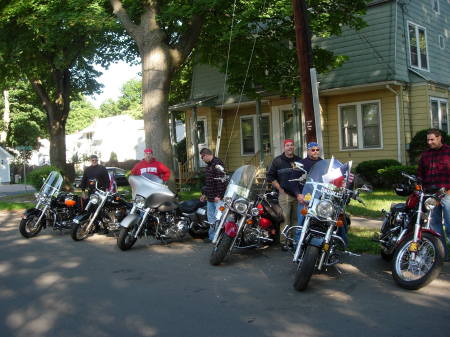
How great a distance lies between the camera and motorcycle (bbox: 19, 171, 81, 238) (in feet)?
36.5

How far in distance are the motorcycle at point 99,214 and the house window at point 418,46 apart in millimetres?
13218

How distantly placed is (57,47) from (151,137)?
8.53m

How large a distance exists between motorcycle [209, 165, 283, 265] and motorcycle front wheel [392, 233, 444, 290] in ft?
7.77

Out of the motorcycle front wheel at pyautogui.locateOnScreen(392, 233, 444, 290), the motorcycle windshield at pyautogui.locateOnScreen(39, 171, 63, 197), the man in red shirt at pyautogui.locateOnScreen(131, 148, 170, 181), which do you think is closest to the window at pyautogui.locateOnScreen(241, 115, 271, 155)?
the man in red shirt at pyautogui.locateOnScreen(131, 148, 170, 181)

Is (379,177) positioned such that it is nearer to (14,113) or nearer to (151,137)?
(151,137)

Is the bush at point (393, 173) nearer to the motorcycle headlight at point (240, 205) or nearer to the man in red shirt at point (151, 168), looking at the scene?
the man in red shirt at point (151, 168)

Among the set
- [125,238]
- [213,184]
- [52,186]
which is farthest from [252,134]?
[125,238]

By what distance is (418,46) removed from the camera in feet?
64.5

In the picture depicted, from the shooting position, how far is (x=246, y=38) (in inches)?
661

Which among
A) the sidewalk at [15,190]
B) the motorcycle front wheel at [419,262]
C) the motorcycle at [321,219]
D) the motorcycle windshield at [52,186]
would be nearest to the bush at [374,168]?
the motorcycle windshield at [52,186]

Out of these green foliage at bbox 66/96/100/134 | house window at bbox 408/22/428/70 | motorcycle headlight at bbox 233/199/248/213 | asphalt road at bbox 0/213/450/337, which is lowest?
asphalt road at bbox 0/213/450/337

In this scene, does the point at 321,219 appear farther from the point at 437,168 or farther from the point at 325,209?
the point at 437,168

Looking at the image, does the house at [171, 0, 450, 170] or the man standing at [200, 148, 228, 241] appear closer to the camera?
the man standing at [200, 148, 228, 241]

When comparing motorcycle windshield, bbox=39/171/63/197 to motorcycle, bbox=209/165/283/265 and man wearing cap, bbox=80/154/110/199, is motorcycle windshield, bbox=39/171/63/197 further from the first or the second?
motorcycle, bbox=209/165/283/265
